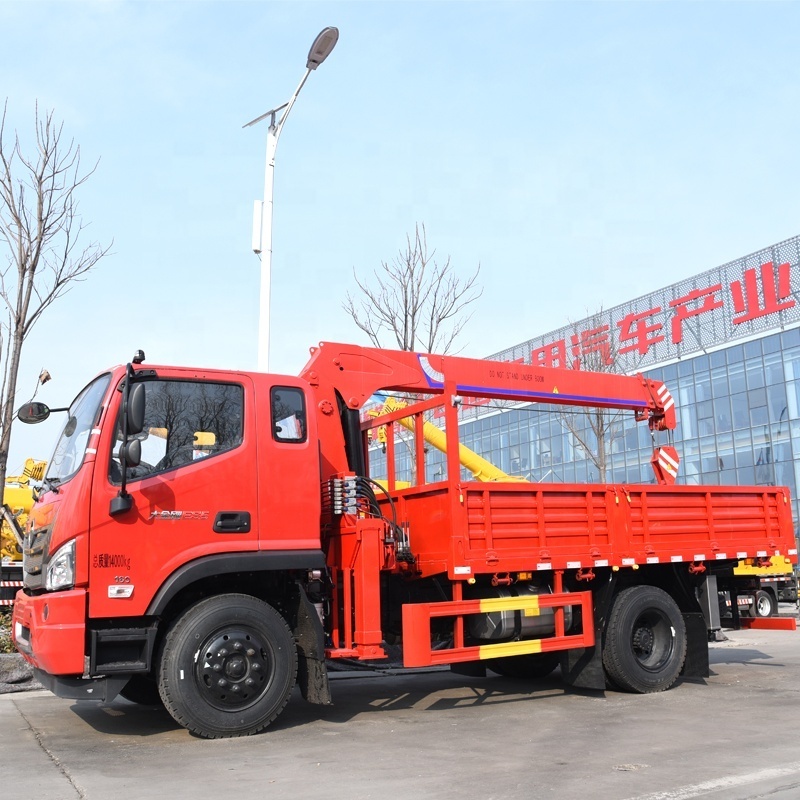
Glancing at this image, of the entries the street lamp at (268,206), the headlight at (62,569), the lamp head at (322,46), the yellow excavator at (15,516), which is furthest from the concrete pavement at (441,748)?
the yellow excavator at (15,516)

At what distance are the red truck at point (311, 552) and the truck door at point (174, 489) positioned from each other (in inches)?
0.6

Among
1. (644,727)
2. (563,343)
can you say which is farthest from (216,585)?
(563,343)

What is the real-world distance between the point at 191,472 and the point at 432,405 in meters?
2.41

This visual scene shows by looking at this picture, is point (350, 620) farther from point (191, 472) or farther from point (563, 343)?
point (563, 343)

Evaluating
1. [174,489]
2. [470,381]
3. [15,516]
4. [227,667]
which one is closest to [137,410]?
[174,489]

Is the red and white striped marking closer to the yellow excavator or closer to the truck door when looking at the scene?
the truck door

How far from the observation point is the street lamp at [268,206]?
11.8 metres

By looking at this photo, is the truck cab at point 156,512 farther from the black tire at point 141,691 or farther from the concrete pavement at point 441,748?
the black tire at point 141,691

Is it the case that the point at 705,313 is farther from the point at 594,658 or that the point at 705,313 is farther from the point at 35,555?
the point at 35,555

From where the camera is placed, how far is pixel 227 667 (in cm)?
698

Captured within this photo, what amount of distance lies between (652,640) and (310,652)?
3.94m

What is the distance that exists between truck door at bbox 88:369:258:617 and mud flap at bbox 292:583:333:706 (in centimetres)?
74

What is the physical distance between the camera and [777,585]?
1859cm

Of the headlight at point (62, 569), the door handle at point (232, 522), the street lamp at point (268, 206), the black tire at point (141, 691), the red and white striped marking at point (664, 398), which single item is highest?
the street lamp at point (268, 206)
